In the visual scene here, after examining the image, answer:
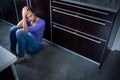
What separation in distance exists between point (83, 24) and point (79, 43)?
1.01 feet

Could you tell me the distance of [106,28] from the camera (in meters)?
1.61

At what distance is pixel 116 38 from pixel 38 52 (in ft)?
3.96

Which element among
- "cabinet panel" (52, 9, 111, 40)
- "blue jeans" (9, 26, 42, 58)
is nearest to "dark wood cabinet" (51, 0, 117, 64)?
"cabinet panel" (52, 9, 111, 40)

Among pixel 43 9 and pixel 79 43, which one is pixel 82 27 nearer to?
pixel 79 43

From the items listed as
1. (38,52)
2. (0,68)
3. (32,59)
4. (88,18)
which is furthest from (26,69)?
(0,68)

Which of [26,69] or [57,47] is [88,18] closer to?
[57,47]

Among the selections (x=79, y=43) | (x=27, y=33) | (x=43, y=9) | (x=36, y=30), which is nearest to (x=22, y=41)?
(x=27, y=33)

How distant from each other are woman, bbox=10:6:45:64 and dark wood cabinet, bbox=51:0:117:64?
0.90 ft

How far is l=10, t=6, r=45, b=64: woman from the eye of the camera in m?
1.91

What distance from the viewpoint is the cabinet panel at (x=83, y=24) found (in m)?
1.64

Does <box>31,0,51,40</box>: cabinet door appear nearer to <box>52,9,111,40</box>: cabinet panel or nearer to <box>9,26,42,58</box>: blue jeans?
<box>52,9,111,40</box>: cabinet panel

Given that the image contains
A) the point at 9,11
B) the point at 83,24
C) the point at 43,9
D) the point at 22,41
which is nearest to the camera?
the point at 83,24

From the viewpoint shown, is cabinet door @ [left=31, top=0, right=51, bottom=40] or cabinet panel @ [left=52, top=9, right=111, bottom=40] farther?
cabinet door @ [left=31, top=0, right=51, bottom=40]

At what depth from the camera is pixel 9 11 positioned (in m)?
2.66
